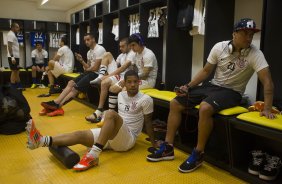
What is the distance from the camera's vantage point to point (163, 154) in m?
Result: 2.30

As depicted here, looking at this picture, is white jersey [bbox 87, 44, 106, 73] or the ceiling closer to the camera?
white jersey [bbox 87, 44, 106, 73]

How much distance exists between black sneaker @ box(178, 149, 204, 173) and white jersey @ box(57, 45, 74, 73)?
3.99m

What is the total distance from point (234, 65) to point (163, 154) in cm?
94

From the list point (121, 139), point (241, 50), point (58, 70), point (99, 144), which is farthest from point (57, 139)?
point (58, 70)

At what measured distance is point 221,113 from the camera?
209 cm

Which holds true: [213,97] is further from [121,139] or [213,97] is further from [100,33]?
[100,33]

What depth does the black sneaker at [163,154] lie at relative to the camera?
2283 mm

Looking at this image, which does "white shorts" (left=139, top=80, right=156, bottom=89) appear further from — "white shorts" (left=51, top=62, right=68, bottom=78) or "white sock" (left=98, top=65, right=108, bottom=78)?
"white shorts" (left=51, top=62, right=68, bottom=78)

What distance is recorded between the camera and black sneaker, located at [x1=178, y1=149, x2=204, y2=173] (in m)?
2.09

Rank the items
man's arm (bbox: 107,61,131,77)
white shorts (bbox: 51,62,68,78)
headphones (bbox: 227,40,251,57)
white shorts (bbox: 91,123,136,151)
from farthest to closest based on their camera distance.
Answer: white shorts (bbox: 51,62,68,78) < man's arm (bbox: 107,61,131,77) < white shorts (bbox: 91,123,136,151) < headphones (bbox: 227,40,251,57)

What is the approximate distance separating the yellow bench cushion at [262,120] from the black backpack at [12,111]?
7.29 feet

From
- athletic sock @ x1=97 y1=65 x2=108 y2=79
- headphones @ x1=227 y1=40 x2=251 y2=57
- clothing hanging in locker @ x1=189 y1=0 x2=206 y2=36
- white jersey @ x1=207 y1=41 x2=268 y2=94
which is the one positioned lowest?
athletic sock @ x1=97 y1=65 x2=108 y2=79

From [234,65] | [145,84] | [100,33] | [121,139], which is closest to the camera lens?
[234,65]

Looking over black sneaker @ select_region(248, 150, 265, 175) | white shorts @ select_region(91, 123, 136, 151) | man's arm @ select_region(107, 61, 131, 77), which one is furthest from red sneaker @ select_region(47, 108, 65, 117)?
black sneaker @ select_region(248, 150, 265, 175)
